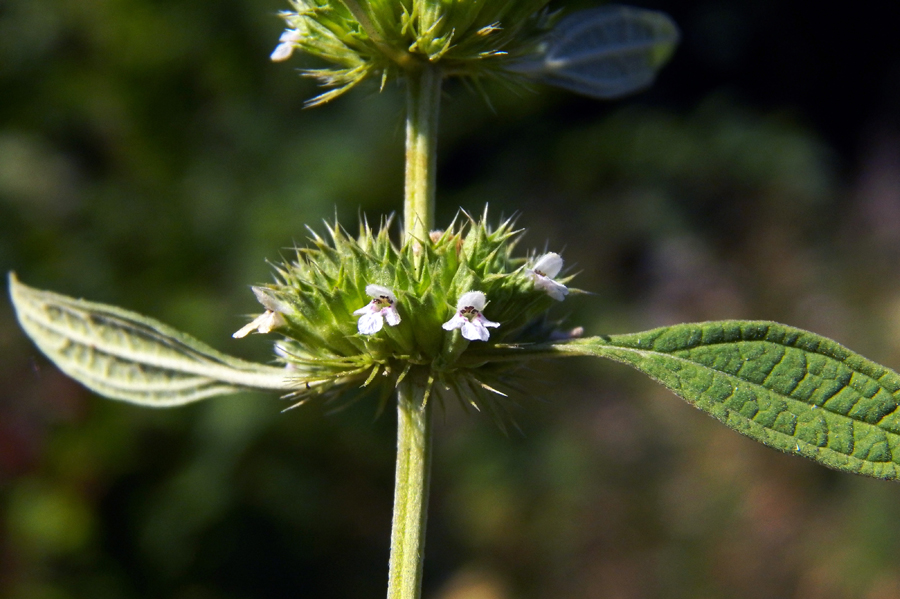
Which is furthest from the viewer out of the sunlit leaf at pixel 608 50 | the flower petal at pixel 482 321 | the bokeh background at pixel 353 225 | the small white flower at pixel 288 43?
the bokeh background at pixel 353 225

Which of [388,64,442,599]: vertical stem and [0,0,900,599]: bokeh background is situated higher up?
[0,0,900,599]: bokeh background

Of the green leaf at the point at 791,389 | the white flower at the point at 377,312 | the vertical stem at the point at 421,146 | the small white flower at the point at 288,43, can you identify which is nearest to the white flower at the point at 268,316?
the white flower at the point at 377,312

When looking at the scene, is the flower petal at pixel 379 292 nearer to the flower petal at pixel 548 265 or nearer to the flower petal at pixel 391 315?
the flower petal at pixel 391 315

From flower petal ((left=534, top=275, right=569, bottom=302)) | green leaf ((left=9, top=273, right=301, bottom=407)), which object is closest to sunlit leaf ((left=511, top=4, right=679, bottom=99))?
flower petal ((left=534, top=275, right=569, bottom=302))

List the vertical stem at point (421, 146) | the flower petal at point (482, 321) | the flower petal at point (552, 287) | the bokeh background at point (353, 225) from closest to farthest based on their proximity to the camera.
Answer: the flower petal at point (482, 321)
the flower petal at point (552, 287)
the vertical stem at point (421, 146)
the bokeh background at point (353, 225)

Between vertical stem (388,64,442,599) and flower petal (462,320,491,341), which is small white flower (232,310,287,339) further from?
flower petal (462,320,491,341)

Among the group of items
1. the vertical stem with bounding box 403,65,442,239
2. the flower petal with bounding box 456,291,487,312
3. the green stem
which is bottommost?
the green stem
